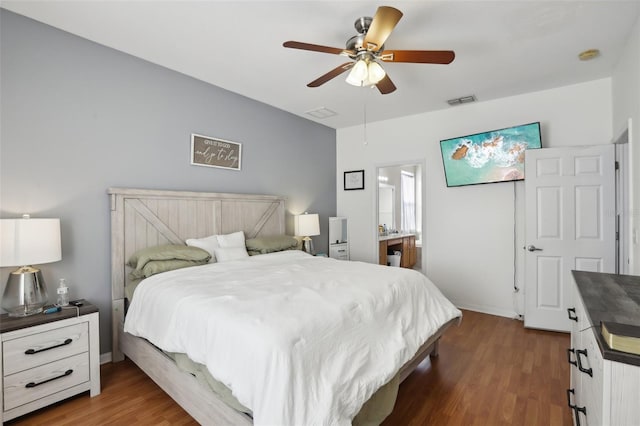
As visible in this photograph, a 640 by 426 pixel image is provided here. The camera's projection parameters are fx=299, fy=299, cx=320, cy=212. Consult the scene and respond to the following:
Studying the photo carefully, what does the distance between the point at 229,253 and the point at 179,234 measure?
0.55 meters

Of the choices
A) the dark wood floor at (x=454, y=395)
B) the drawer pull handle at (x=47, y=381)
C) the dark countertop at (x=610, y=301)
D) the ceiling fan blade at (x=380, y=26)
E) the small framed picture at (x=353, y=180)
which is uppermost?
the ceiling fan blade at (x=380, y=26)

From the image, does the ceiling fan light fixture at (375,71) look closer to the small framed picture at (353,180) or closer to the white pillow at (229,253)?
the white pillow at (229,253)

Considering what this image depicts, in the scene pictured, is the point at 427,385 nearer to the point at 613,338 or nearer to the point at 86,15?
the point at 613,338

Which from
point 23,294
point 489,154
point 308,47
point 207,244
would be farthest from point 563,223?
point 23,294

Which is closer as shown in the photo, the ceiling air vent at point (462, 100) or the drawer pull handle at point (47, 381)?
the drawer pull handle at point (47, 381)

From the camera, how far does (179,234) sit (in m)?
3.11

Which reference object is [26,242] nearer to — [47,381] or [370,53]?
[47,381]

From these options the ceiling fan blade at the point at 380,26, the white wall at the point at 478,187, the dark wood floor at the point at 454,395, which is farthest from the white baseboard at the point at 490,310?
the ceiling fan blade at the point at 380,26

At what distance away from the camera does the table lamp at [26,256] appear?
1954 mm

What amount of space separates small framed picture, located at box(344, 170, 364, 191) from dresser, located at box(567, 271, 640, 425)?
3.59m

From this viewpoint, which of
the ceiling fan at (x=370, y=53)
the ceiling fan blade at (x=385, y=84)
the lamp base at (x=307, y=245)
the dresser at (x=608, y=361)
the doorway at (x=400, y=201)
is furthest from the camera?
the doorway at (x=400, y=201)

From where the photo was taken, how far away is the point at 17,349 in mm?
1900

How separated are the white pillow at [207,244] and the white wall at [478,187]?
2829 mm

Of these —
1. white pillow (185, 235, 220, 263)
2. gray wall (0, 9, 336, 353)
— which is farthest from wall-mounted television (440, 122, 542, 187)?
white pillow (185, 235, 220, 263)
